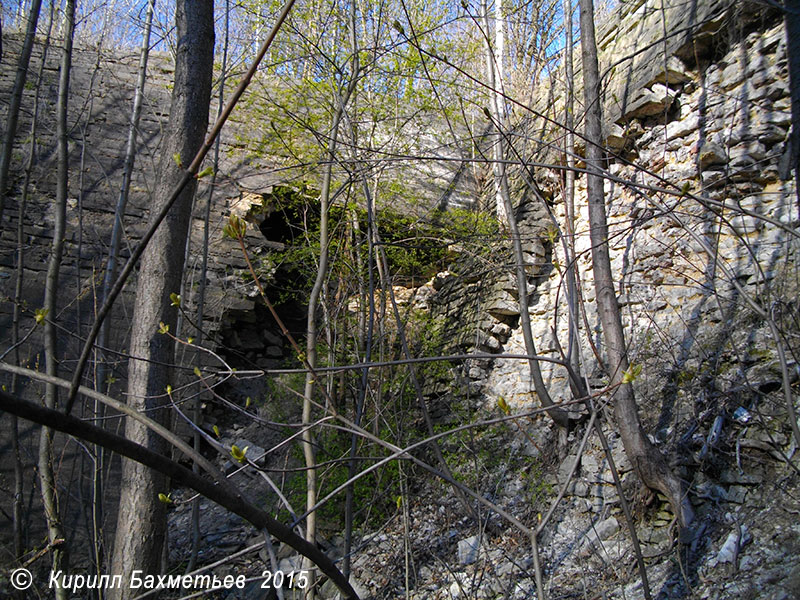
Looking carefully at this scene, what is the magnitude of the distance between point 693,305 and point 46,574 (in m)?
5.04

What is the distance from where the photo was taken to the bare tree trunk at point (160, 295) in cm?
260

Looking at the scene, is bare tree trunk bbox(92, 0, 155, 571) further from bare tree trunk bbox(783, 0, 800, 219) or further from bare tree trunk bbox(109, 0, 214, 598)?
bare tree trunk bbox(783, 0, 800, 219)

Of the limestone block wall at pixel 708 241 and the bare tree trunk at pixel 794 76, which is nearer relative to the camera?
the bare tree trunk at pixel 794 76

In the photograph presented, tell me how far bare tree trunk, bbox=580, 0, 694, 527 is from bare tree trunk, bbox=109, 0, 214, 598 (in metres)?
2.22

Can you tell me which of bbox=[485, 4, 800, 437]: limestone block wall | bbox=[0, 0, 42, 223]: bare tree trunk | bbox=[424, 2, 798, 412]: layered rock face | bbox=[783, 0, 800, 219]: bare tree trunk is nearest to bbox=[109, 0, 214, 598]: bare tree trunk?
bbox=[0, 0, 42, 223]: bare tree trunk

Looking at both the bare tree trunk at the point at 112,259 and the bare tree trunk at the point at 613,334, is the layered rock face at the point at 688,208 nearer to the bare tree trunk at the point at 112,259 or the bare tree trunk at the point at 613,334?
the bare tree trunk at the point at 613,334

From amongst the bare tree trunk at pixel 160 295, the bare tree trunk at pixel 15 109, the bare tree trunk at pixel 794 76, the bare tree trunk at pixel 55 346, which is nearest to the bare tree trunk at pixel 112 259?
the bare tree trunk at pixel 55 346

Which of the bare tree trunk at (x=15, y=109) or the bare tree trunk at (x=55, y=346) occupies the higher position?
the bare tree trunk at (x=15, y=109)

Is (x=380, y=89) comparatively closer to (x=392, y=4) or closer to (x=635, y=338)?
(x=392, y=4)

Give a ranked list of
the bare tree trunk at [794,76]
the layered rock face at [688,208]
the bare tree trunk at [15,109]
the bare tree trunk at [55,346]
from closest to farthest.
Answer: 1. the bare tree trunk at [794,76]
2. the bare tree trunk at [55,346]
3. the layered rock face at [688,208]
4. the bare tree trunk at [15,109]

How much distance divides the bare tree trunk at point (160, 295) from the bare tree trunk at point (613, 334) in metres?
2.22

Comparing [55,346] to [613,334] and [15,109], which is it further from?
[613,334]

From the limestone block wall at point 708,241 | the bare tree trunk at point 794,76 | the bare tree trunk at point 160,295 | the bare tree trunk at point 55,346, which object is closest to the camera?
the bare tree trunk at point 794,76

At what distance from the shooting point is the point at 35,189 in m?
5.59
